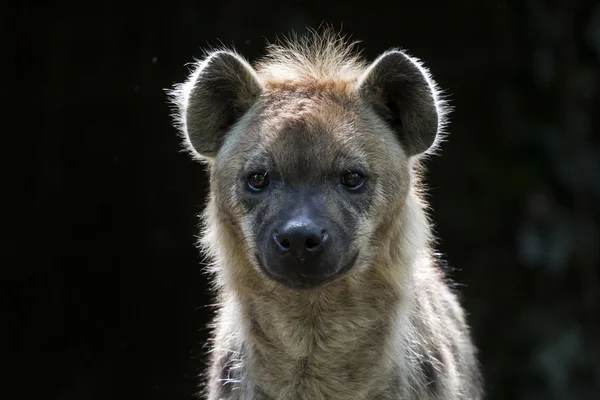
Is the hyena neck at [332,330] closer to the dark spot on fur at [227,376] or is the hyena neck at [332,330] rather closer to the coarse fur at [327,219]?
the coarse fur at [327,219]

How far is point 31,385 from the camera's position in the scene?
271 inches

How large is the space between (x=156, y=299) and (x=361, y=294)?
3.40m

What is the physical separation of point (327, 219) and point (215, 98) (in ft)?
2.58

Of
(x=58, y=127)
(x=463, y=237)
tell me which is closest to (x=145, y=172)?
(x=58, y=127)

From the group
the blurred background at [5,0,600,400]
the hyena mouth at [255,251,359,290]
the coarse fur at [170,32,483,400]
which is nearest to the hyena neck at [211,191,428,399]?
the coarse fur at [170,32,483,400]

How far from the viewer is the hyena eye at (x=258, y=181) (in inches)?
144

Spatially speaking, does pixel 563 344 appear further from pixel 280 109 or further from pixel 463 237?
pixel 280 109

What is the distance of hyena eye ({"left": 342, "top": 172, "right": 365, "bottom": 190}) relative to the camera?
144 inches

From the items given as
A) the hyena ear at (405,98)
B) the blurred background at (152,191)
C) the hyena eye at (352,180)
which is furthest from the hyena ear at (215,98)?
the blurred background at (152,191)

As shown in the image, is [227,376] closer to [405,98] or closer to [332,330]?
[332,330]

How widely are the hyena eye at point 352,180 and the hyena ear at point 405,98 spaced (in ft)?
1.15

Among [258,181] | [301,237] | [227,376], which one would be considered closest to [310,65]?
[258,181]

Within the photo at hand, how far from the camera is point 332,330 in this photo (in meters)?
3.76

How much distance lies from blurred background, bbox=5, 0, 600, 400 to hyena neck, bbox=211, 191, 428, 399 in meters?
2.74
